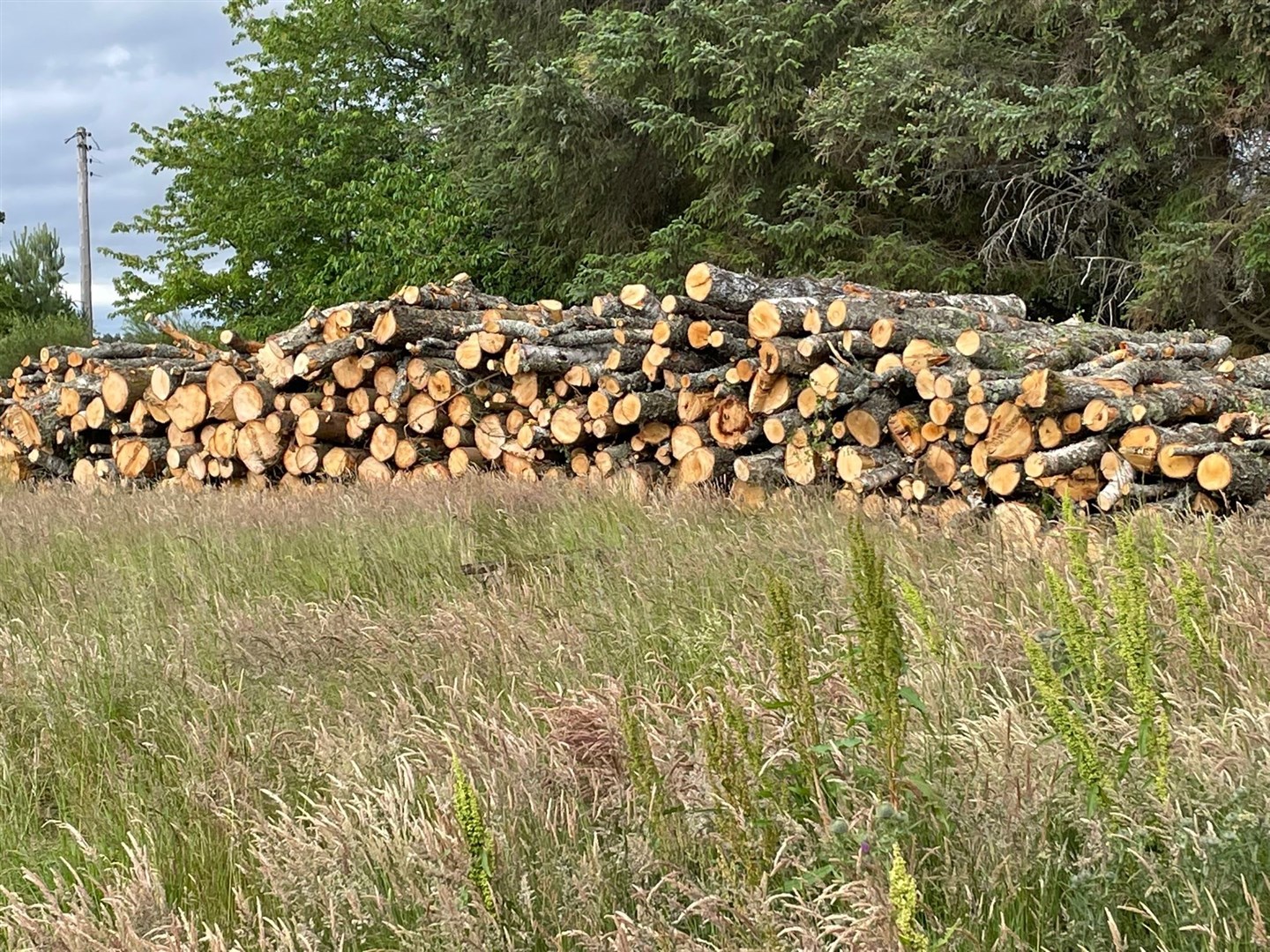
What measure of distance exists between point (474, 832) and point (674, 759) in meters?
0.66

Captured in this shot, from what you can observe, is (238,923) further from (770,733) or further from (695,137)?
(695,137)

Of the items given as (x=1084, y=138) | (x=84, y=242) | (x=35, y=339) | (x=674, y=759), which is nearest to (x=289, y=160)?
(x=35, y=339)

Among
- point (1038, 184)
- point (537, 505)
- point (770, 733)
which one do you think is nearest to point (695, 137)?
Answer: point (1038, 184)

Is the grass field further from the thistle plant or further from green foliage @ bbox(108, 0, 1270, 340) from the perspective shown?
green foliage @ bbox(108, 0, 1270, 340)

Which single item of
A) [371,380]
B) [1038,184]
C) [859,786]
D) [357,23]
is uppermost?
[357,23]

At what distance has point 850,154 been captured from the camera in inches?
464

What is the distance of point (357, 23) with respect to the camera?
20547 mm

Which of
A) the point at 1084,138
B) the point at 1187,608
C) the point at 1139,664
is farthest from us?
the point at 1084,138

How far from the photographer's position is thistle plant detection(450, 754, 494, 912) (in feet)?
5.26

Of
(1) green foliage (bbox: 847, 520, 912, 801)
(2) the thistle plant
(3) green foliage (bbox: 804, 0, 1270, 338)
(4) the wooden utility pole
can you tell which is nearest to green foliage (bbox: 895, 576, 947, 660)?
(1) green foliage (bbox: 847, 520, 912, 801)

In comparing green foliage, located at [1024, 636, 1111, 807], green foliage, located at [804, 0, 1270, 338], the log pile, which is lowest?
green foliage, located at [1024, 636, 1111, 807]

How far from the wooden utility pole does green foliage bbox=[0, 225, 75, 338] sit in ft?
1.27

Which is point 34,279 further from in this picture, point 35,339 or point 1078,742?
point 1078,742

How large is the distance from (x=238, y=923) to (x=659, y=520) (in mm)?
3148
